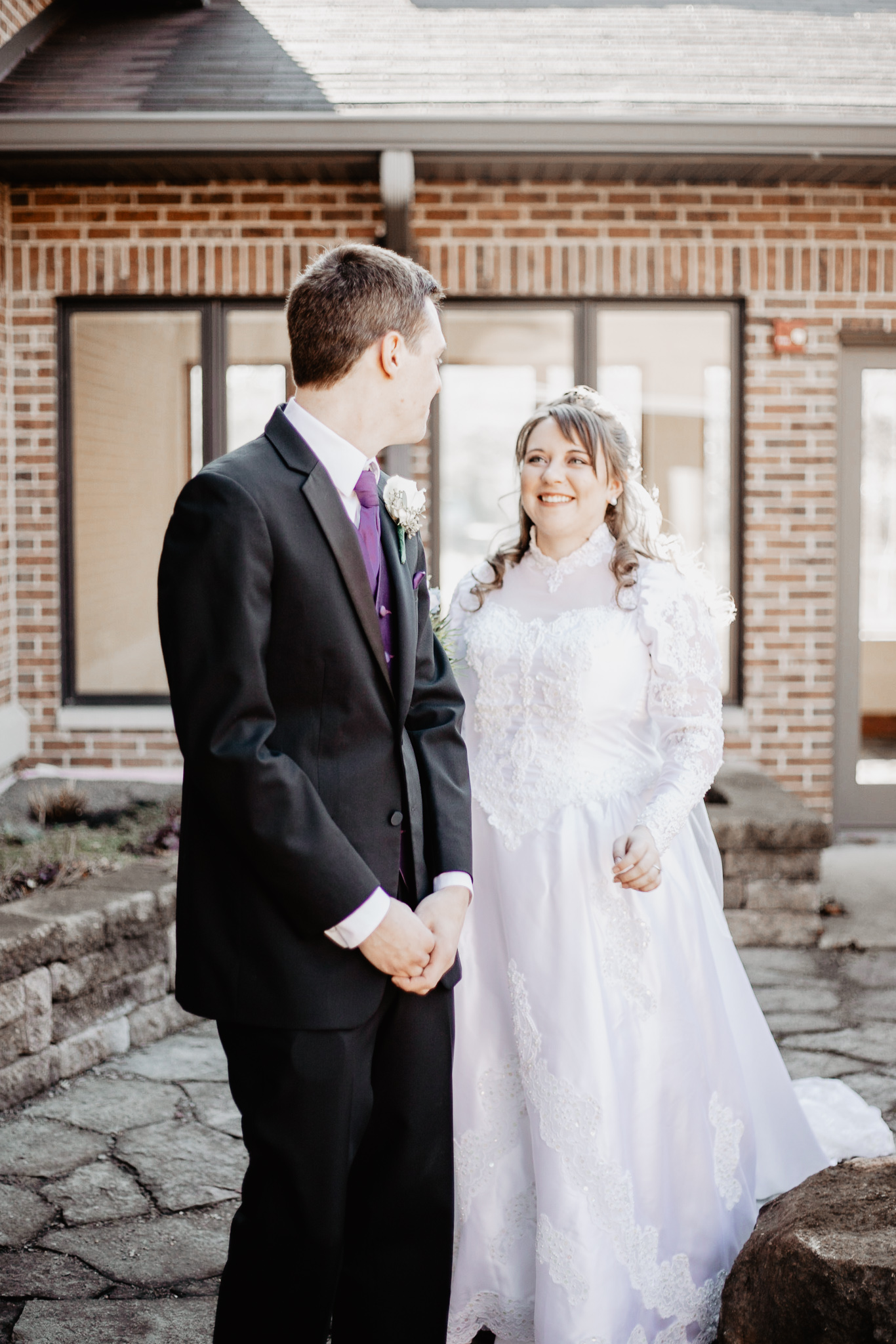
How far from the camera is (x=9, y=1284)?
281cm

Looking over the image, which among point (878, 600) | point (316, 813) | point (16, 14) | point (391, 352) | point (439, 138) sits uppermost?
point (16, 14)

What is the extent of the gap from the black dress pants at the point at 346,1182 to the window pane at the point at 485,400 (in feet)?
15.5

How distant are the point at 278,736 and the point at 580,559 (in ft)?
3.89

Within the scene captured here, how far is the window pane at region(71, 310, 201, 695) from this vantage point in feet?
21.7

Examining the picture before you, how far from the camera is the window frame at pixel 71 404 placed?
6.54 m

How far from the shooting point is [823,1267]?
214 cm

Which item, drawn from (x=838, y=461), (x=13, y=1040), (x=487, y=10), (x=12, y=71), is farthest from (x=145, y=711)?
(x=487, y=10)

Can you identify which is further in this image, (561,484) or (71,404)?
(71,404)

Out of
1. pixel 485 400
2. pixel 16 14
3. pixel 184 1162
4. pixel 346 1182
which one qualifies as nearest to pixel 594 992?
pixel 346 1182

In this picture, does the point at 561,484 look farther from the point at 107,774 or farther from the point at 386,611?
the point at 107,774

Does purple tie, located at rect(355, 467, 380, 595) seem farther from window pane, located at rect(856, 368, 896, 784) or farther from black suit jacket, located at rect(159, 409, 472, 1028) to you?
window pane, located at rect(856, 368, 896, 784)

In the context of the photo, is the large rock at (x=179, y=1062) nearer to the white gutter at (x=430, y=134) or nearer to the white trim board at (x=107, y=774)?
the white trim board at (x=107, y=774)

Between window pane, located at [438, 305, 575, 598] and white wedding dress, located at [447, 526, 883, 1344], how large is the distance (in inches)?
152

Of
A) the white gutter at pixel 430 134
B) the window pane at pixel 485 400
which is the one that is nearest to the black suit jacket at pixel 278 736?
the white gutter at pixel 430 134
